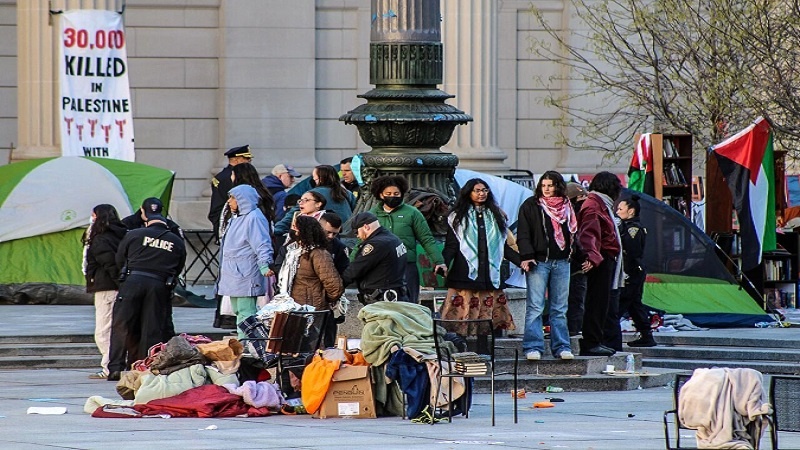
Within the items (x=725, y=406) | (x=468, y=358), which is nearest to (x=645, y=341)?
(x=468, y=358)

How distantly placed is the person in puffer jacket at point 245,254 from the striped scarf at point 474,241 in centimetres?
183

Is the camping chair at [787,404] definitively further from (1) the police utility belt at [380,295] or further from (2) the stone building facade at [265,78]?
(2) the stone building facade at [265,78]

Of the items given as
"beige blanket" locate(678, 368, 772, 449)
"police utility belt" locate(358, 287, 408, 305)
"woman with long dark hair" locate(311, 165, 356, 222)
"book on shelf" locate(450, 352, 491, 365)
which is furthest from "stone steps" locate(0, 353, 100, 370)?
"beige blanket" locate(678, 368, 772, 449)

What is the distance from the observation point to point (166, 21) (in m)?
27.0

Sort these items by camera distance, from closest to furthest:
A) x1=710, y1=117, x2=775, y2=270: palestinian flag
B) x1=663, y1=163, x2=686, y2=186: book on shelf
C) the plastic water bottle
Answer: the plastic water bottle < x1=710, y1=117, x2=775, y2=270: palestinian flag < x1=663, y1=163, x2=686, y2=186: book on shelf

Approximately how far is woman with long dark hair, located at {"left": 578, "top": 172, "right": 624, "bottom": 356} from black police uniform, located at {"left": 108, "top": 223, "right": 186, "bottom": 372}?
11.5 feet

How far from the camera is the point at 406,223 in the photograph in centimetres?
1532

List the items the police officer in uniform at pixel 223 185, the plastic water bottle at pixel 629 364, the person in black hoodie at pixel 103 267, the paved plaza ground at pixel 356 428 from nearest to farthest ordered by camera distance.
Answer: the paved plaza ground at pixel 356 428 → the plastic water bottle at pixel 629 364 → the person in black hoodie at pixel 103 267 → the police officer in uniform at pixel 223 185

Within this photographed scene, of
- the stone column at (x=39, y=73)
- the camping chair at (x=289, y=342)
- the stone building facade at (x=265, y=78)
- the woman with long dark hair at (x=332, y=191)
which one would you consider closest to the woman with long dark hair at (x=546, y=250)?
the camping chair at (x=289, y=342)

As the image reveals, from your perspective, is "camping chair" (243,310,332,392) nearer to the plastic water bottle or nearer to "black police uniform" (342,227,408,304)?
"black police uniform" (342,227,408,304)

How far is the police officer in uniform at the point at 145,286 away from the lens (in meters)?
15.6

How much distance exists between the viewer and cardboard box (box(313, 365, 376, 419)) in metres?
13.2

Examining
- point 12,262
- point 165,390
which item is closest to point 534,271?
point 165,390

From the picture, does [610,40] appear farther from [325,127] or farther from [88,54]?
[88,54]
